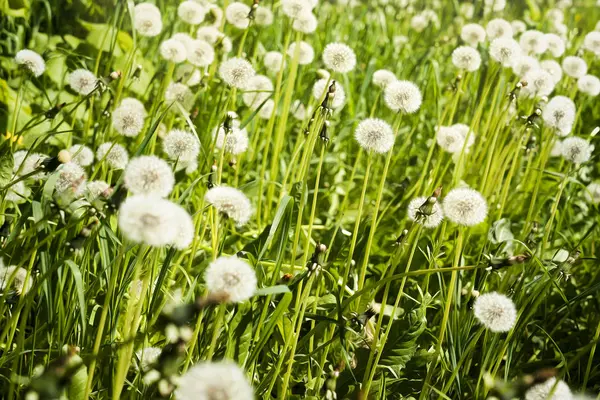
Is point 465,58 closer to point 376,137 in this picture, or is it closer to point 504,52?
point 504,52

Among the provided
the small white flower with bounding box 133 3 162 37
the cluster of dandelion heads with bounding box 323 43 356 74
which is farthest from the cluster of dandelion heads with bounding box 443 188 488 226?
the small white flower with bounding box 133 3 162 37

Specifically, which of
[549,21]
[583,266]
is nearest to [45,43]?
[583,266]

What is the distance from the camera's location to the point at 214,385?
62cm

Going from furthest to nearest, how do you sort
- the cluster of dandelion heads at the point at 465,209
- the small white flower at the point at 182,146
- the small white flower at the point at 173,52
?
the small white flower at the point at 173,52 < the small white flower at the point at 182,146 < the cluster of dandelion heads at the point at 465,209

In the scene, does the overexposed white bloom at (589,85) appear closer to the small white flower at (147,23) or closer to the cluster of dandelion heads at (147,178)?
the small white flower at (147,23)

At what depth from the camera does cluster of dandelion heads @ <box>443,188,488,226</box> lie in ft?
3.60

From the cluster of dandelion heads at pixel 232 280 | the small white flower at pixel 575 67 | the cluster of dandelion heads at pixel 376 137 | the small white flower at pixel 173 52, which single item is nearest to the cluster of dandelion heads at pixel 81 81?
the small white flower at pixel 173 52

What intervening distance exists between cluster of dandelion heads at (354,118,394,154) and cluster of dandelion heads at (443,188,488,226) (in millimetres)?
187

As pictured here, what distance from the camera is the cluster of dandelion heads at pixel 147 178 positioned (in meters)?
0.84

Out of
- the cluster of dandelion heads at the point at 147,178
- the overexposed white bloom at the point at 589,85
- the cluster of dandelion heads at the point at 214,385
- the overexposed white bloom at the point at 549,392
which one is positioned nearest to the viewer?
the cluster of dandelion heads at the point at 214,385

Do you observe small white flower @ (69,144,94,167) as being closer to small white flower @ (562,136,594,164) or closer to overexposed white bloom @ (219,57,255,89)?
overexposed white bloom @ (219,57,255,89)

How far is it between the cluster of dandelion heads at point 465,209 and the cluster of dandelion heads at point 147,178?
1.63 ft

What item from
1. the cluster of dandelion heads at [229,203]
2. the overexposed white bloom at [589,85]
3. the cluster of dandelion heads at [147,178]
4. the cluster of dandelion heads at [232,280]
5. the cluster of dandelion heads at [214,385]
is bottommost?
the cluster of dandelion heads at [214,385]

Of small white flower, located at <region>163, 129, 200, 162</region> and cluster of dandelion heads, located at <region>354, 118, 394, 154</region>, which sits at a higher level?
cluster of dandelion heads, located at <region>354, 118, 394, 154</region>
